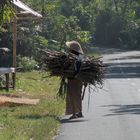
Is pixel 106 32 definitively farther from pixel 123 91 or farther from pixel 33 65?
pixel 123 91

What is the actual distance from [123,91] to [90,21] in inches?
2055

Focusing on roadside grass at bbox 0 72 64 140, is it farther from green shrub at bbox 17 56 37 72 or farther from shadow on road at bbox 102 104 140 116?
green shrub at bbox 17 56 37 72

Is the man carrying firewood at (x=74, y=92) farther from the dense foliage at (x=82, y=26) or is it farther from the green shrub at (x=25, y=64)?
the dense foliage at (x=82, y=26)

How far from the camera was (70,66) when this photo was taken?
1678cm

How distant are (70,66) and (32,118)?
161cm

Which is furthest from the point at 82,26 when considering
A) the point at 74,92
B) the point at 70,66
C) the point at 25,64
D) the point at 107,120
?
the point at 107,120

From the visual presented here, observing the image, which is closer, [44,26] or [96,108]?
[96,108]

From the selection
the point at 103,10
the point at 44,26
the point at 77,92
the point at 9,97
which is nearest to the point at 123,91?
the point at 9,97

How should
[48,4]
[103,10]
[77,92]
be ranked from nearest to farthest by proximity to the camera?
[77,92] → [48,4] → [103,10]

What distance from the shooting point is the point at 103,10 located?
323ft

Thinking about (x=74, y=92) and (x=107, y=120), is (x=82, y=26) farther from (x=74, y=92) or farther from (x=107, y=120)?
(x=107, y=120)

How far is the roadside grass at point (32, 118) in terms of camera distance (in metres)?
13.6

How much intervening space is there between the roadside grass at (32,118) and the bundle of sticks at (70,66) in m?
1.16

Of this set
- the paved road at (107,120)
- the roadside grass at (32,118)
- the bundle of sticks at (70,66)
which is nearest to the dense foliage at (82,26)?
the paved road at (107,120)
